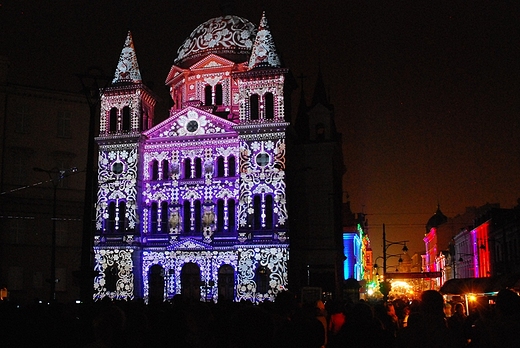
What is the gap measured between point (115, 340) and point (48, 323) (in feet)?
18.5

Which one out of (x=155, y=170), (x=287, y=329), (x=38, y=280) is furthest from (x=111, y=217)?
(x=287, y=329)

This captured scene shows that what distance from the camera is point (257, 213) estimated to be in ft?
165

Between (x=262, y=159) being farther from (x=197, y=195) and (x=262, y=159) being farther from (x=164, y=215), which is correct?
(x=164, y=215)

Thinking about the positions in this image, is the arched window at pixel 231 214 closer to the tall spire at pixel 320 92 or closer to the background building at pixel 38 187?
the background building at pixel 38 187

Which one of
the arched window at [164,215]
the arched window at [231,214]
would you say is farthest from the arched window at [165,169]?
the arched window at [231,214]

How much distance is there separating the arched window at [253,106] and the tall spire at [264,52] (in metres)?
2.28

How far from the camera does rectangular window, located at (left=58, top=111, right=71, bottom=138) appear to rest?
196ft

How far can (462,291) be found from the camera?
31672 millimetres

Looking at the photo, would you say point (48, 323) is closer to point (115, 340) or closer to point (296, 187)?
point (115, 340)

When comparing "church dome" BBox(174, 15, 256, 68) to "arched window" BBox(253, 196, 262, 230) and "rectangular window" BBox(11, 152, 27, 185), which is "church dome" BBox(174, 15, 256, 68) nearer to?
"arched window" BBox(253, 196, 262, 230)

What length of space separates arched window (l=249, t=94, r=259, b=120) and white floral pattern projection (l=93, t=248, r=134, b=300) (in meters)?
13.1

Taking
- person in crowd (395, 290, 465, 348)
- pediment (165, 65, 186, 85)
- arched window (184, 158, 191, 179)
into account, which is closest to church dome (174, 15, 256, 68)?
pediment (165, 65, 186, 85)

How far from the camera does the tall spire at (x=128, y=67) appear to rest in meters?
56.6

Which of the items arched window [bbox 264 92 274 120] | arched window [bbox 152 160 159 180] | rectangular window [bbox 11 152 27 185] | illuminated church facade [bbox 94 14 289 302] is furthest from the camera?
rectangular window [bbox 11 152 27 185]
